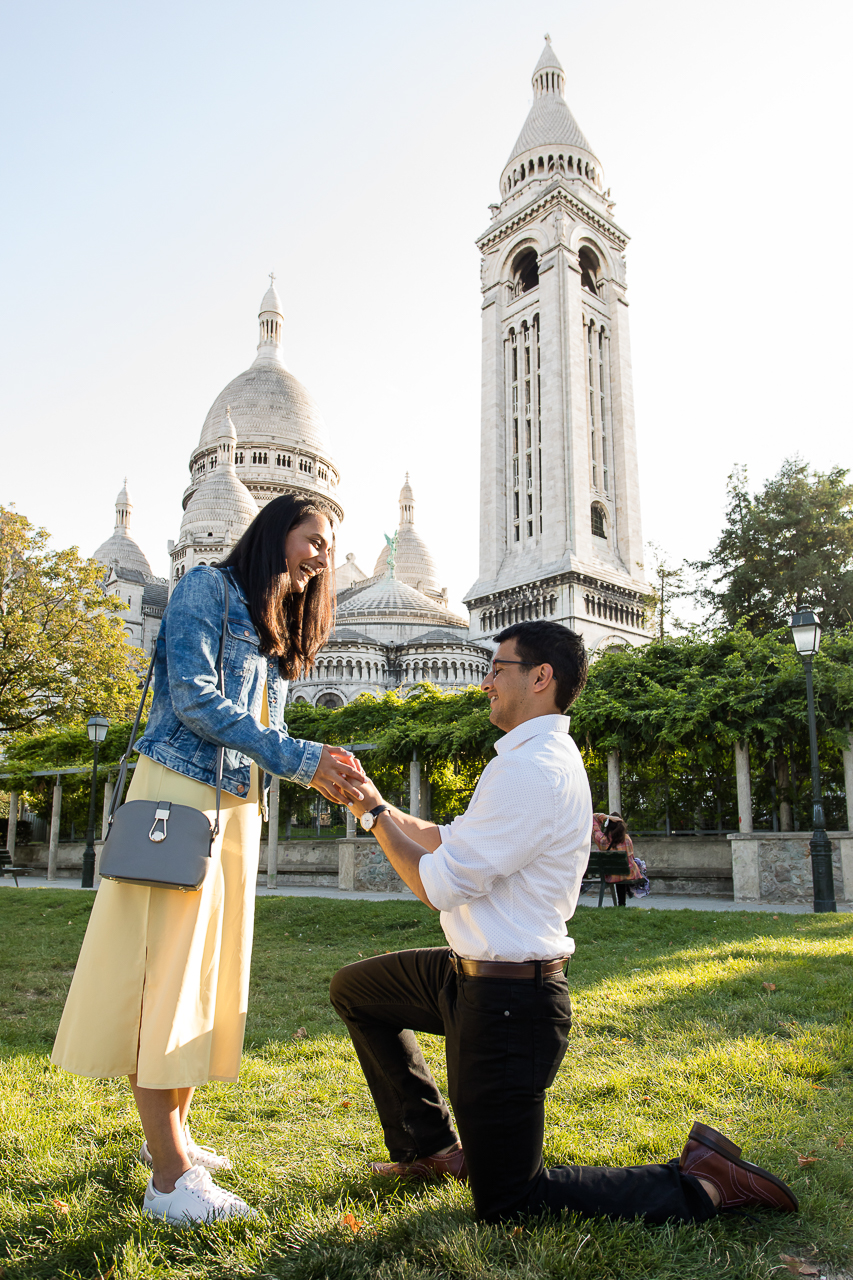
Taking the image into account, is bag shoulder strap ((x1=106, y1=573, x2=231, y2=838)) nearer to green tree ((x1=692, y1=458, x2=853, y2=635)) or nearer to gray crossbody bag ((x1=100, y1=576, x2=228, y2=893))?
gray crossbody bag ((x1=100, y1=576, x2=228, y2=893))

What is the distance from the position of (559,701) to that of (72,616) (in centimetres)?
1796

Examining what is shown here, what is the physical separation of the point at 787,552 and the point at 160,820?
2937cm

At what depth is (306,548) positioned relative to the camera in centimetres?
297

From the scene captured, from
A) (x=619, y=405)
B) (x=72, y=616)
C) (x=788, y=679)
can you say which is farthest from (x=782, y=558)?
(x=619, y=405)

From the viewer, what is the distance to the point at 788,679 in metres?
13.7

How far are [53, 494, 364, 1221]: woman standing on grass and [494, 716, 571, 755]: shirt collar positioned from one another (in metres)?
0.47

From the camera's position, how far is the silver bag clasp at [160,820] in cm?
241

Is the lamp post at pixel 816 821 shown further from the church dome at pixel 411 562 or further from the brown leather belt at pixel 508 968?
the church dome at pixel 411 562

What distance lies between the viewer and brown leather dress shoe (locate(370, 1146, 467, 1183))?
103 inches

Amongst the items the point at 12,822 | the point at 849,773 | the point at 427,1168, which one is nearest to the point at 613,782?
the point at 849,773

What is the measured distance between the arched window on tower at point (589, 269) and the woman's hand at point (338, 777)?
186ft

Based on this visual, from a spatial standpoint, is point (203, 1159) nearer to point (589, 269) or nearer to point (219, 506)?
point (589, 269)

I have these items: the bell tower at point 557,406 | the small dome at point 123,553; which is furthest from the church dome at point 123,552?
the bell tower at point 557,406

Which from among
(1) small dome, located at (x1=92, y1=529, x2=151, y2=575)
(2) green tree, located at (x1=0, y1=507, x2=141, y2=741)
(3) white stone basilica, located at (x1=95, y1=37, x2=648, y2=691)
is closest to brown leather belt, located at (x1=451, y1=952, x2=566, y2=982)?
(2) green tree, located at (x1=0, y1=507, x2=141, y2=741)
